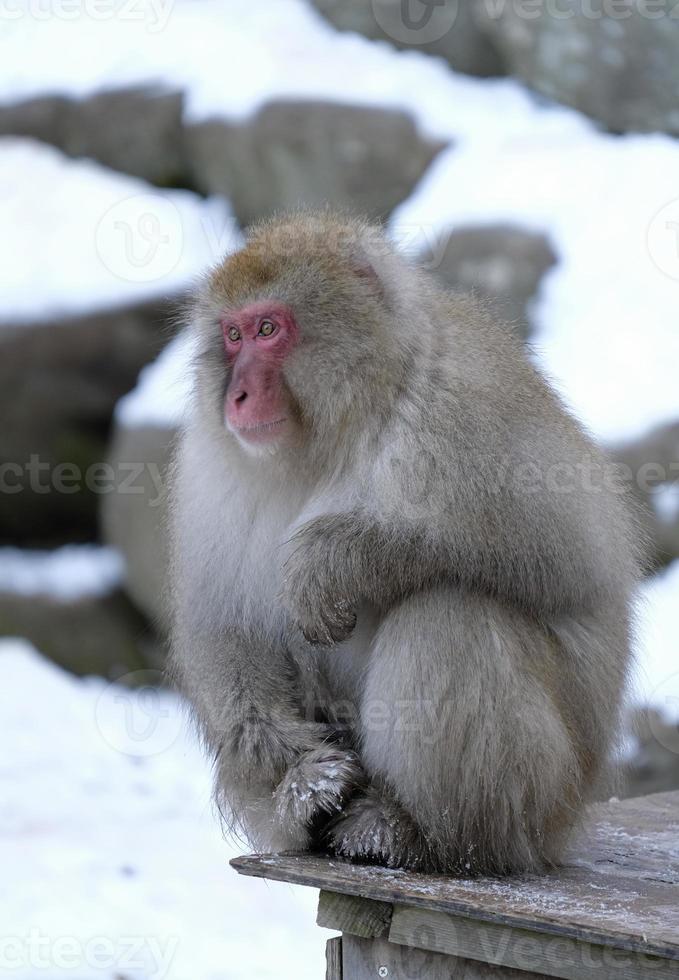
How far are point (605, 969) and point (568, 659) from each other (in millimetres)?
708

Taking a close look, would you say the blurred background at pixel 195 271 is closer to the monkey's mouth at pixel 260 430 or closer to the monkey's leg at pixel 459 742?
the monkey's leg at pixel 459 742

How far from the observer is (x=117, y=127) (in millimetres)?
8930

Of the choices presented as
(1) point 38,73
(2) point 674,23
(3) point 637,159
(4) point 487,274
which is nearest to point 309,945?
(4) point 487,274

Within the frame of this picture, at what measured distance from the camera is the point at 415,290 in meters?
3.13

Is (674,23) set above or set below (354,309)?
above

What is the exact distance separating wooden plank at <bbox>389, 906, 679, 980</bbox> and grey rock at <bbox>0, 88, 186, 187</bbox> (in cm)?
690

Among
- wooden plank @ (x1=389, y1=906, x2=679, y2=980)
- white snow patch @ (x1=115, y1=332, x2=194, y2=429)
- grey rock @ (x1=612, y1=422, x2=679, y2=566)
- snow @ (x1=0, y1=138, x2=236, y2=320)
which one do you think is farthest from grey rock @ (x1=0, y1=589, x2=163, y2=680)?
wooden plank @ (x1=389, y1=906, x2=679, y2=980)

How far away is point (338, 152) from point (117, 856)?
433 centimetres

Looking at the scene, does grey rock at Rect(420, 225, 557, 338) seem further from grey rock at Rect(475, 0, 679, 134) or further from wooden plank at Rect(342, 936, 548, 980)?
wooden plank at Rect(342, 936, 548, 980)

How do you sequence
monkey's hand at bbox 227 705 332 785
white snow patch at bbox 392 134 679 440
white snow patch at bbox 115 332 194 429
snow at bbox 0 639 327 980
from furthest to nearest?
1. white snow patch at bbox 115 332 194 429
2. white snow patch at bbox 392 134 679 440
3. snow at bbox 0 639 327 980
4. monkey's hand at bbox 227 705 332 785

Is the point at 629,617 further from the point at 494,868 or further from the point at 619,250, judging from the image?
the point at 619,250

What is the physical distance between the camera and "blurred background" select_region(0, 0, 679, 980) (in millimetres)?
5496

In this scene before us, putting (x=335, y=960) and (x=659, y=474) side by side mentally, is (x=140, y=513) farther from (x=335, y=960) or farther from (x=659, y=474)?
(x=335, y=960)

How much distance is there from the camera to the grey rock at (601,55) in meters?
7.53
